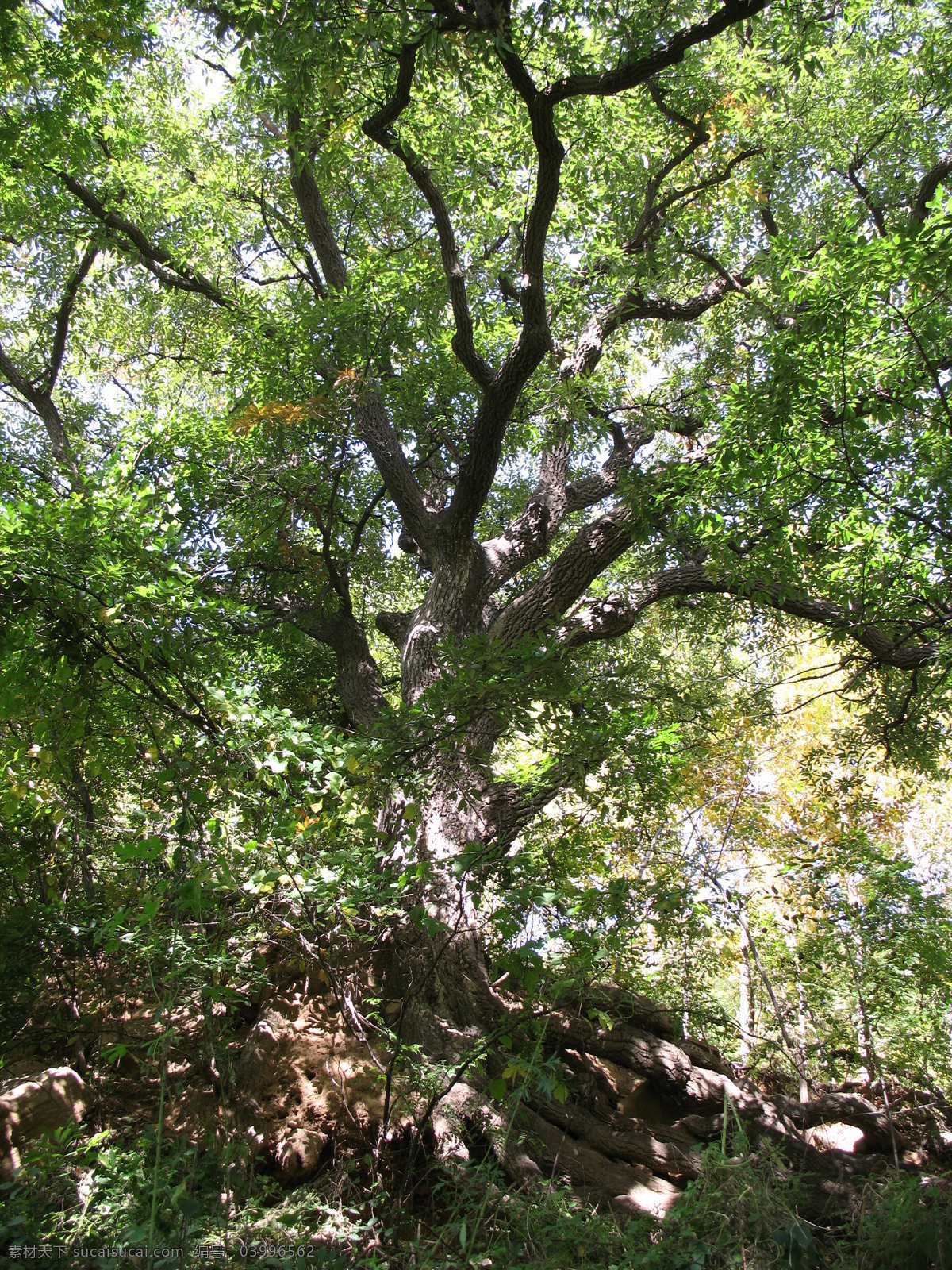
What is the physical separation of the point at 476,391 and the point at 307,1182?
23.2 ft

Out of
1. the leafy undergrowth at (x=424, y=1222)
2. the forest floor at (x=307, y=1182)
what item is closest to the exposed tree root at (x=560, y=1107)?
the forest floor at (x=307, y=1182)

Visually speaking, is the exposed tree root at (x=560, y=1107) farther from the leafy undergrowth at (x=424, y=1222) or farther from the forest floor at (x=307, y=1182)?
the leafy undergrowth at (x=424, y=1222)

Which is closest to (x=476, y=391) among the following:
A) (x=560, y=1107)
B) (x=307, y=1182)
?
(x=560, y=1107)

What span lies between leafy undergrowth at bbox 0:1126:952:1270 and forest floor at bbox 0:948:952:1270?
0.03ft

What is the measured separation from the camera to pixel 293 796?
3080mm

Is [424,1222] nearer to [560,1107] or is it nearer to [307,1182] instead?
[307,1182]

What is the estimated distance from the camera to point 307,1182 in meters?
3.82

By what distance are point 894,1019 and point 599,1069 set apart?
2673 mm

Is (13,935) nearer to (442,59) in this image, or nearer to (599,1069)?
(599,1069)

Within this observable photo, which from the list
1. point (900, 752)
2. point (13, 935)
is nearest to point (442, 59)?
point (13, 935)

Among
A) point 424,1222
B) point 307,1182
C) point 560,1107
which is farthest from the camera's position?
point 560,1107

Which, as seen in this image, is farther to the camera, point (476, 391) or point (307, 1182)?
point (476, 391)

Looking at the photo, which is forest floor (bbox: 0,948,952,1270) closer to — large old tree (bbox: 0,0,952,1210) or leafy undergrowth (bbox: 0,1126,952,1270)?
leafy undergrowth (bbox: 0,1126,952,1270)

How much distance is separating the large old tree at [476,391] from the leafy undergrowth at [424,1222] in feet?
2.80
